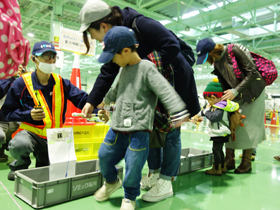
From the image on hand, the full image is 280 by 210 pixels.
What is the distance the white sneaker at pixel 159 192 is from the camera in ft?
5.33

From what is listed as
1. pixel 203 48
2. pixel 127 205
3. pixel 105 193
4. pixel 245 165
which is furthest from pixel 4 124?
pixel 245 165

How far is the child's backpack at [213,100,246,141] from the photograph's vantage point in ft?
7.66

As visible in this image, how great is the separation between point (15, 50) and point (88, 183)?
126 cm

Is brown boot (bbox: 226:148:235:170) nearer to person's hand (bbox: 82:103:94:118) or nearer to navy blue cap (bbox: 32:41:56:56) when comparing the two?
person's hand (bbox: 82:103:94:118)

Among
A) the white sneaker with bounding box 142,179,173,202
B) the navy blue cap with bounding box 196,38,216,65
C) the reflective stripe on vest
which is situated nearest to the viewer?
the white sneaker with bounding box 142,179,173,202

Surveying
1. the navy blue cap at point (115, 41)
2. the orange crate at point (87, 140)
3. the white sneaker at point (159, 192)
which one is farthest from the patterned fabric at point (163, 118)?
the orange crate at point (87, 140)

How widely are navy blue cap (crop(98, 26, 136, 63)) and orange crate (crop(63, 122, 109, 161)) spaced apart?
55.8 inches

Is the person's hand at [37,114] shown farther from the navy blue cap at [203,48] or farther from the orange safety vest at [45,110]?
the navy blue cap at [203,48]

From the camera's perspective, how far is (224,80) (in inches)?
103

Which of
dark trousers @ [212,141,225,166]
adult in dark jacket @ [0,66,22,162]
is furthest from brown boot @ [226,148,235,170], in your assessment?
adult in dark jacket @ [0,66,22,162]

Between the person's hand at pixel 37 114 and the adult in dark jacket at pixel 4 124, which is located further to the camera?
the adult in dark jacket at pixel 4 124

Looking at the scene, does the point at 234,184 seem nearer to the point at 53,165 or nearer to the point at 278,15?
the point at 53,165

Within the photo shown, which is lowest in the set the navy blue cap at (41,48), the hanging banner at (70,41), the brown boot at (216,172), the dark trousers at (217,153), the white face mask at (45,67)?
the brown boot at (216,172)

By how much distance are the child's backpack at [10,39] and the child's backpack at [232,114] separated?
2083 millimetres
